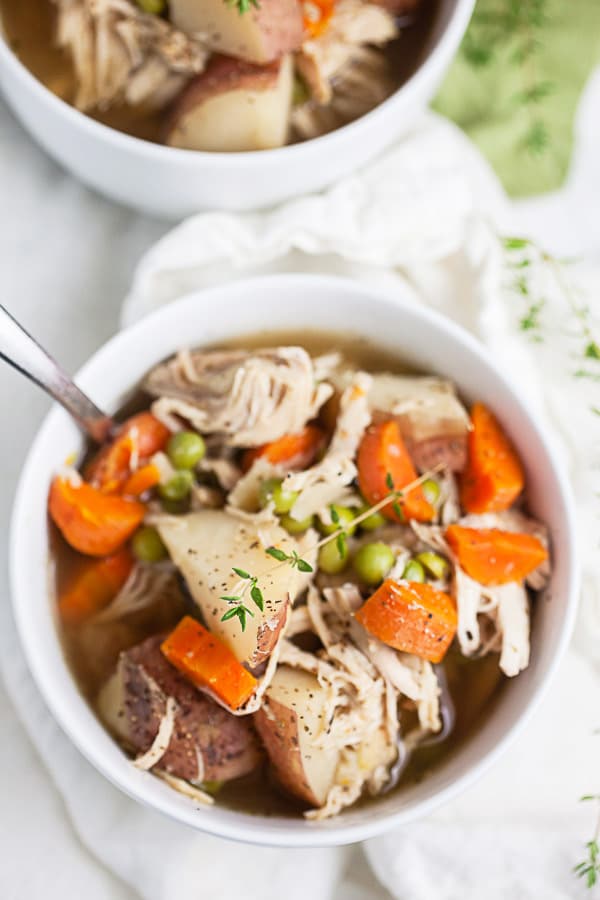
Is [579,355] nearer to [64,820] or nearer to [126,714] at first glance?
[126,714]

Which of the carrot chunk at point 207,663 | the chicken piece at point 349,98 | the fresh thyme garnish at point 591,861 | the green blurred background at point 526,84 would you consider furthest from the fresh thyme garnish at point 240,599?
the green blurred background at point 526,84

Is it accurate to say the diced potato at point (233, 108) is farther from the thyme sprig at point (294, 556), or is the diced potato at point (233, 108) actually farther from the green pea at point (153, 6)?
the thyme sprig at point (294, 556)

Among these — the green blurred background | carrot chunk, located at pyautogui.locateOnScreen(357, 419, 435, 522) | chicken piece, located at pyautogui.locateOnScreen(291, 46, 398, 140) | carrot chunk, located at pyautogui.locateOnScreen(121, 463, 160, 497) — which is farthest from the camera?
the green blurred background

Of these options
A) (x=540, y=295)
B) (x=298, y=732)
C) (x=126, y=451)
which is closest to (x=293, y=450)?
(x=126, y=451)

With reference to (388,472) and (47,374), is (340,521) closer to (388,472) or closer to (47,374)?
(388,472)

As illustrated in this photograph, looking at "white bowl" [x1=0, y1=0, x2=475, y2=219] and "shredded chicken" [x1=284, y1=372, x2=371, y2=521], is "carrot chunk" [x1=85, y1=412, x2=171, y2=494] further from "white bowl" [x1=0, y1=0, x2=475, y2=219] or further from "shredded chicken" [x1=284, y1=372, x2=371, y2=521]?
"white bowl" [x1=0, y1=0, x2=475, y2=219]

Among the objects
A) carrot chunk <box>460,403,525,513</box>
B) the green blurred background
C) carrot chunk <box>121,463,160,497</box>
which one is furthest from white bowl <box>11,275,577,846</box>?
the green blurred background
